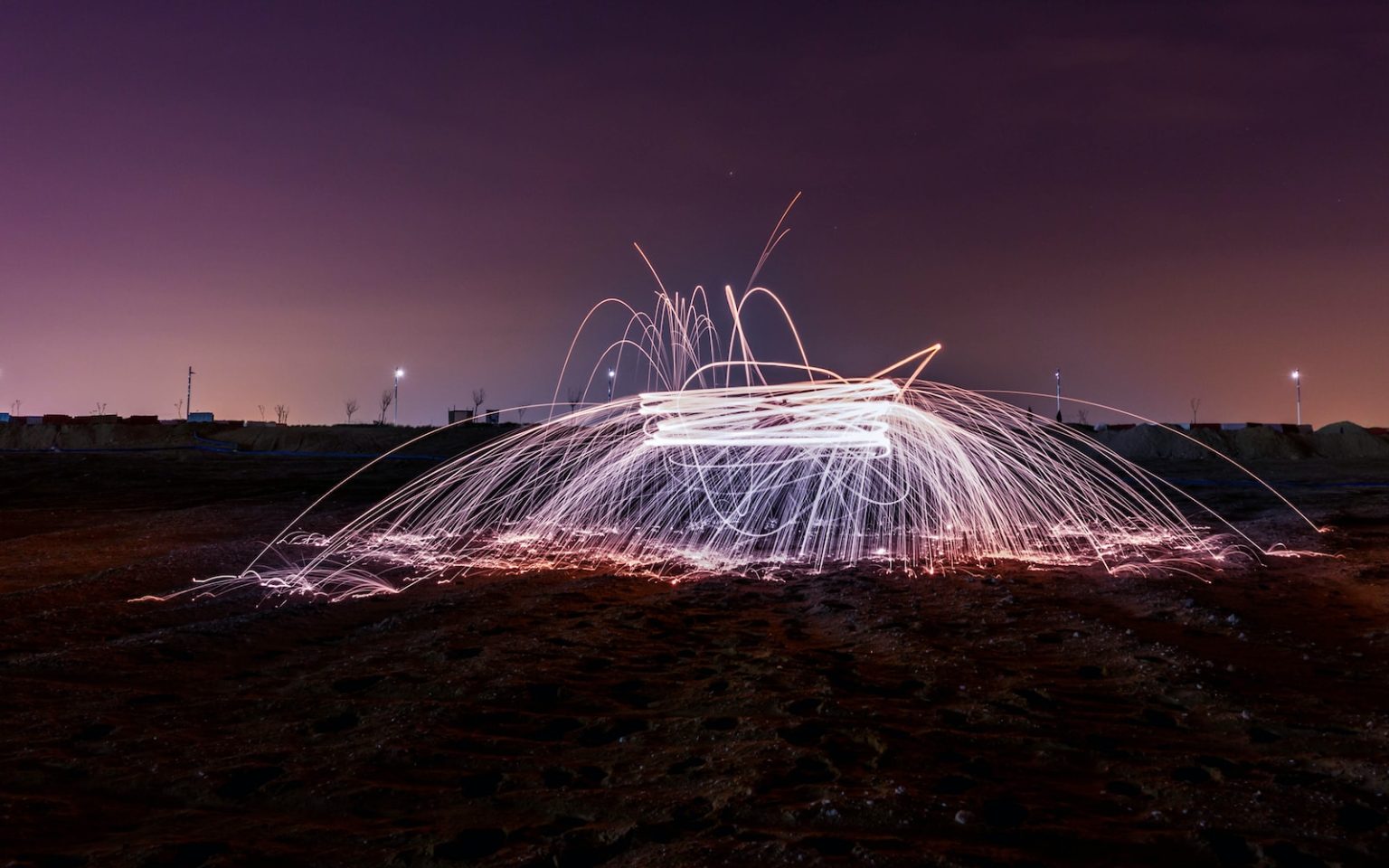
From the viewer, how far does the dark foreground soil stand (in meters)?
2.72

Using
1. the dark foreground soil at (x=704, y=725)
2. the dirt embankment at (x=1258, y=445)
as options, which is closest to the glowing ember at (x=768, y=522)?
the dark foreground soil at (x=704, y=725)

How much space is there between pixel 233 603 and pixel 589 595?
121 inches

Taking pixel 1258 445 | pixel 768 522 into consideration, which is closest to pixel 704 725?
pixel 768 522

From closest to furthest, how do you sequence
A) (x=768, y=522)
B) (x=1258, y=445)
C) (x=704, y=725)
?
(x=704, y=725) < (x=768, y=522) < (x=1258, y=445)

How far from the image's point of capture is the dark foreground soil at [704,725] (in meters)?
2.72

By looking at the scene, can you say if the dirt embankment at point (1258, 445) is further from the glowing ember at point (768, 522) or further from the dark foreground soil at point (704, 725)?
the dark foreground soil at point (704, 725)

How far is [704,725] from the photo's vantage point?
12.7ft

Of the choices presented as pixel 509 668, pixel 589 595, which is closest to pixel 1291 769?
pixel 509 668

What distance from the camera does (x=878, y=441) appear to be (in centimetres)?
858

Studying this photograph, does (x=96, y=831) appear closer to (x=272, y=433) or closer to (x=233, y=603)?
(x=233, y=603)

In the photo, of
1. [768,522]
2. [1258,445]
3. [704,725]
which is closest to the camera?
[704,725]

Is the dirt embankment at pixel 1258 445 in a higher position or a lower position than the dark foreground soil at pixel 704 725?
higher

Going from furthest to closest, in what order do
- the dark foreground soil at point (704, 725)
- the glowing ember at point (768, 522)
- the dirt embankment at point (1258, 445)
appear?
the dirt embankment at point (1258, 445) < the glowing ember at point (768, 522) < the dark foreground soil at point (704, 725)

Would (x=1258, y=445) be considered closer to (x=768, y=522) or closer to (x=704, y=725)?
(x=768, y=522)
